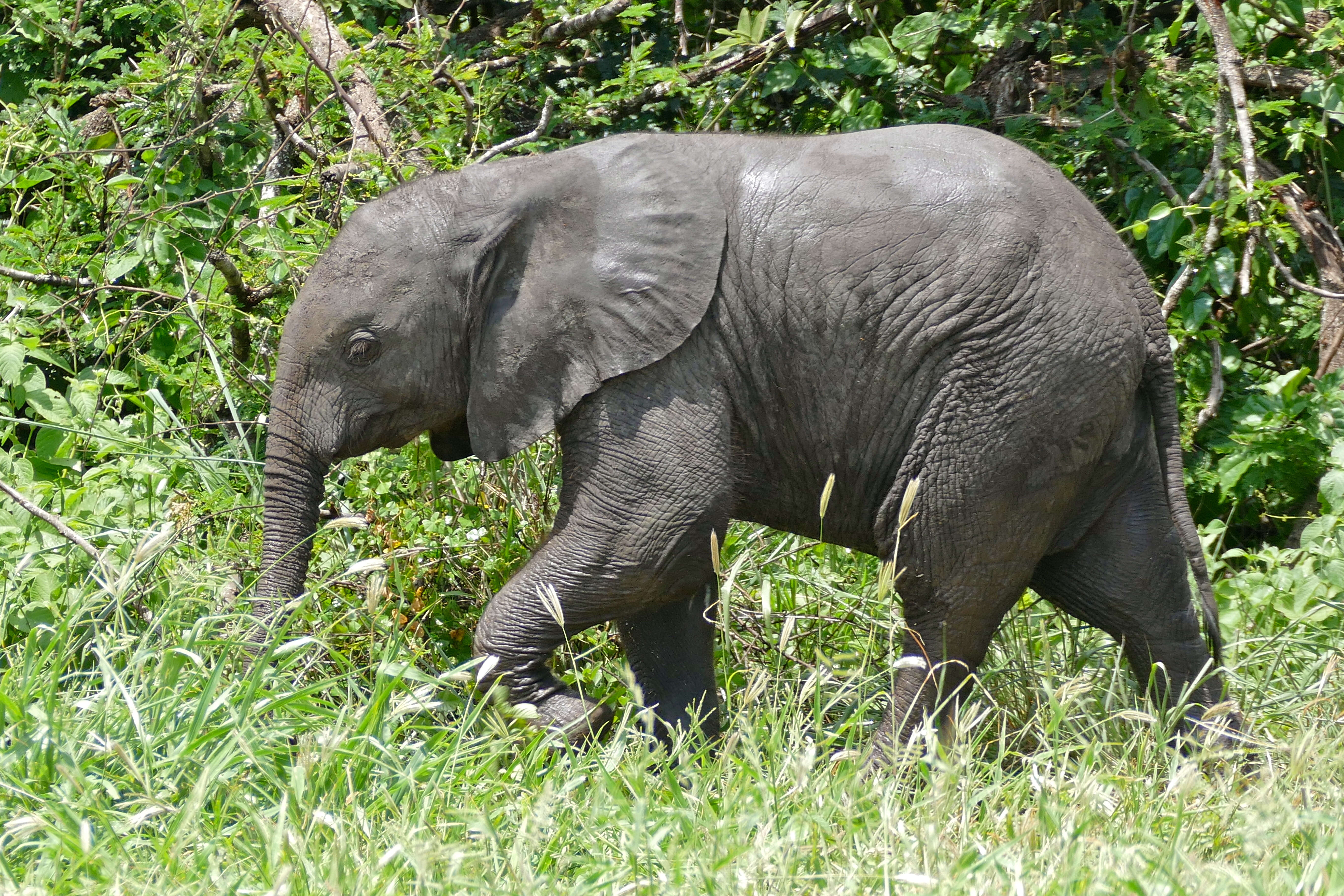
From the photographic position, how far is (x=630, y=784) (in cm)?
302

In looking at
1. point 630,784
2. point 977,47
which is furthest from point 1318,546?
point 630,784

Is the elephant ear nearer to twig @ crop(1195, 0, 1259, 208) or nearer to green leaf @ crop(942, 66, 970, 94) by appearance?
twig @ crop(1195, 0, 1259, 208)

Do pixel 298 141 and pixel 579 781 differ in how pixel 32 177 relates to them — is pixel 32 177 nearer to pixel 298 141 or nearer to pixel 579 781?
pixel 298 141

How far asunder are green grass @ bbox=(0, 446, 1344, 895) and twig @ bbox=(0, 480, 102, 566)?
148 millimetres

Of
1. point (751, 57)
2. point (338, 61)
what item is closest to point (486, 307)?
point (338, 61)

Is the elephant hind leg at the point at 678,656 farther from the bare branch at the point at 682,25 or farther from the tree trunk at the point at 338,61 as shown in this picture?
the bare branch at the point at 682,25

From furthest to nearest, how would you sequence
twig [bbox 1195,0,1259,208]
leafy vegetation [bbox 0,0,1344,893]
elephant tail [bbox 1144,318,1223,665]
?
twig [bbox 1195,0,1259,208], elephant tail [bbox 1144,318,1223,665], leafy vegetation [bbox 0,0,1344,893]

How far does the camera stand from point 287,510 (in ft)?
12.9

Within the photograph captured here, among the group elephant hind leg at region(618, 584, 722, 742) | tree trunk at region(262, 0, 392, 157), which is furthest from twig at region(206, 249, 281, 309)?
elephant hind leg at region(618, 584, 722, 742)

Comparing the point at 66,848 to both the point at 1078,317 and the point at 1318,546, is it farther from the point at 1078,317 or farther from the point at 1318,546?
the point at 1318,546

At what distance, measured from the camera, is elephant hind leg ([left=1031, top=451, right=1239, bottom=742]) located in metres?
3.95

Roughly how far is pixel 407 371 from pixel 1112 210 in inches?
138

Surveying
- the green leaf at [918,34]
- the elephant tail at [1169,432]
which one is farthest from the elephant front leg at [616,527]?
the green leaf at [918,34]

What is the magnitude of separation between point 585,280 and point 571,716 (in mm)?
1107
